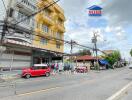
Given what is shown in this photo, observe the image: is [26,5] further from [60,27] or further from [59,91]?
[59,91]

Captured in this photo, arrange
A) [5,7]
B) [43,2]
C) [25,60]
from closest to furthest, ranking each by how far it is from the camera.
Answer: [5,7], [25,60], [43,2]

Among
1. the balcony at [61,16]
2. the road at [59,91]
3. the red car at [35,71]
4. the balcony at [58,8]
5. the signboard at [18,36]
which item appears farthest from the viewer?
the balcony at [61,16]

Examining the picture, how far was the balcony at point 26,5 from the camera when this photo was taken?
2931 cm

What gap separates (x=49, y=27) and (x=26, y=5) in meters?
9.54

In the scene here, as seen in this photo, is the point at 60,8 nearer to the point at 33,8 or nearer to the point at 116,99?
the point at 33,8

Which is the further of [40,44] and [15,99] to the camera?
[40,44]

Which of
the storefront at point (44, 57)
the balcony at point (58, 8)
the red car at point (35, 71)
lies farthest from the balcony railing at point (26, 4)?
the balcony at point (58, 8)

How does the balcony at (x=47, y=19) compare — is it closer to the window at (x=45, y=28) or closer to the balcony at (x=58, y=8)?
the window at (x=45, y=28)

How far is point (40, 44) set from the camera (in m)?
36.2

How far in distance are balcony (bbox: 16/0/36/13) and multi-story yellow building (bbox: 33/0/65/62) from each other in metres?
2.25

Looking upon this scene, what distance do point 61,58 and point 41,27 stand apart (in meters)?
9.50

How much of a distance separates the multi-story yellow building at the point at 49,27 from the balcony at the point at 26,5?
2.25m

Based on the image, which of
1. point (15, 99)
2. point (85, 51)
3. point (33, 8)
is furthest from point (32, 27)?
point (85, 51)

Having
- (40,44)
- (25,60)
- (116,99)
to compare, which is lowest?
(116,99)
